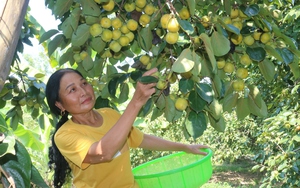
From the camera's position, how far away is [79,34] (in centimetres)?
149

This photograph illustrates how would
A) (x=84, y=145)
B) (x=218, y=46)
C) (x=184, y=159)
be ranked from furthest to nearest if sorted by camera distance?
1. (x=184, y=159)
2. (x=84, y=145)
3. (x=218, y=46)

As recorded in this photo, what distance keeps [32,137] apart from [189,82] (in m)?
4.42

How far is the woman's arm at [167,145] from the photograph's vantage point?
2178 millimetres

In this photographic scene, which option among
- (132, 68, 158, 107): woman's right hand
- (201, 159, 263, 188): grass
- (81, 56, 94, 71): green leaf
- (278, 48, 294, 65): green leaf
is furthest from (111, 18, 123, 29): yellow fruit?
(201, 159, 263, 188): grass

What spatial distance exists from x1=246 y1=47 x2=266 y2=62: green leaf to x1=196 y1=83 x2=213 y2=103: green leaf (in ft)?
0.75

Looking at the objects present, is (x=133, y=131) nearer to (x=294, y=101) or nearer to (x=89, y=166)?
(x=89, y=166)

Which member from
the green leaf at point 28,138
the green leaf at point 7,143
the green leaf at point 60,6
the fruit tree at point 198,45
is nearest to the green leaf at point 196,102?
the fruit tree at point 198,45

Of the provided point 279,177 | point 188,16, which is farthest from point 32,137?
point 188,16

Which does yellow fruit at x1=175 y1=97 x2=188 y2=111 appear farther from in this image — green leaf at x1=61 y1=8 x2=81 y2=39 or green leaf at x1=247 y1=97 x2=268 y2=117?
green leaf at x1=61 y1=8 x2=81 y2=39

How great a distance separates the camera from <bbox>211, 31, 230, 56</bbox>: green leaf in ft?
3.81

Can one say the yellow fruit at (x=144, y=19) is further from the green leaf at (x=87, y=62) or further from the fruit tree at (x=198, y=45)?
the green leaf at (x=87, y=62)

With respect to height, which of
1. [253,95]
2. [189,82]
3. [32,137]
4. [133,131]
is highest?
[189,82]

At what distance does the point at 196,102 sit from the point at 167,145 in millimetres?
985

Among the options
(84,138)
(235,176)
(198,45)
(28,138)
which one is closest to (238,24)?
(198,45)
